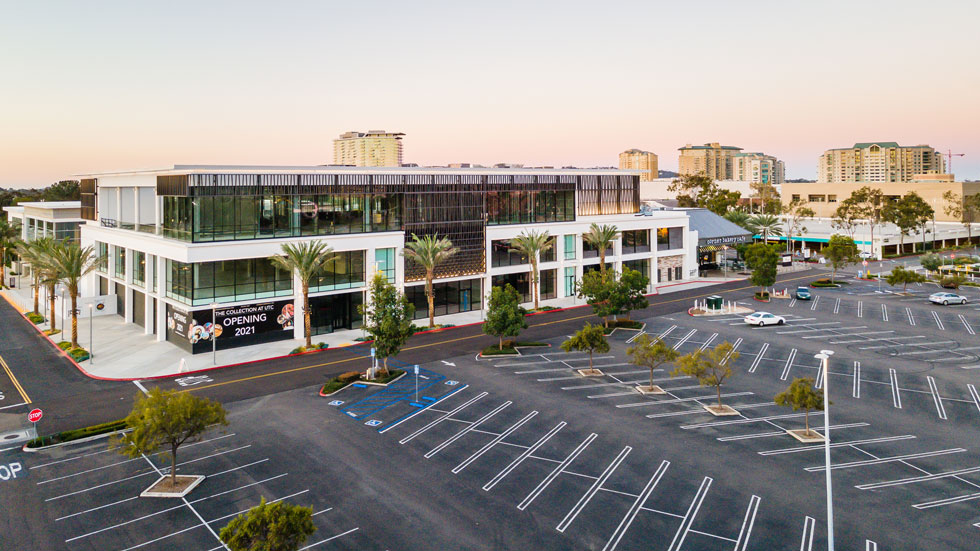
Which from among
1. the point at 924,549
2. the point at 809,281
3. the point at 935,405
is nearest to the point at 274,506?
the point at 924,549

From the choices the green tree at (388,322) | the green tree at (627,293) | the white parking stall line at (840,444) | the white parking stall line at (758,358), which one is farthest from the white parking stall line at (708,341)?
the green tree at (388,322)

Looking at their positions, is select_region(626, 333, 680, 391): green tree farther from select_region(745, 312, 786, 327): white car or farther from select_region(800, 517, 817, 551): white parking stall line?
select_region(745, 312, 786, 327): white car

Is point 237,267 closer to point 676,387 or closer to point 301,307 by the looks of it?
point 301,307

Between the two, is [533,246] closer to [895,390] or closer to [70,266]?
[895,390]

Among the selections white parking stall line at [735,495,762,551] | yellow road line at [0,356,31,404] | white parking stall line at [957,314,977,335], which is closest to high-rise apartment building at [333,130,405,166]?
yellow road line at [0,356,31,404]

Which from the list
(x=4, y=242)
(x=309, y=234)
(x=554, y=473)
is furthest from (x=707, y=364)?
(x=4, y=242)

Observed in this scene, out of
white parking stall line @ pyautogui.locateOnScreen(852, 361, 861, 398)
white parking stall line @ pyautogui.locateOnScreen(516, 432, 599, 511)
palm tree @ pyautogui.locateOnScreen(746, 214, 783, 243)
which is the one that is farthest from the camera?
palm tree @ pyautogui.locateOnScreen(746, 214, 783, 243)

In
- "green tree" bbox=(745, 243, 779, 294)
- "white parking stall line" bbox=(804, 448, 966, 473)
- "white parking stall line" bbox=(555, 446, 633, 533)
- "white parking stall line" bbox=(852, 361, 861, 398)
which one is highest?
"green tree" bbox=(745, 243, 779, 294)
